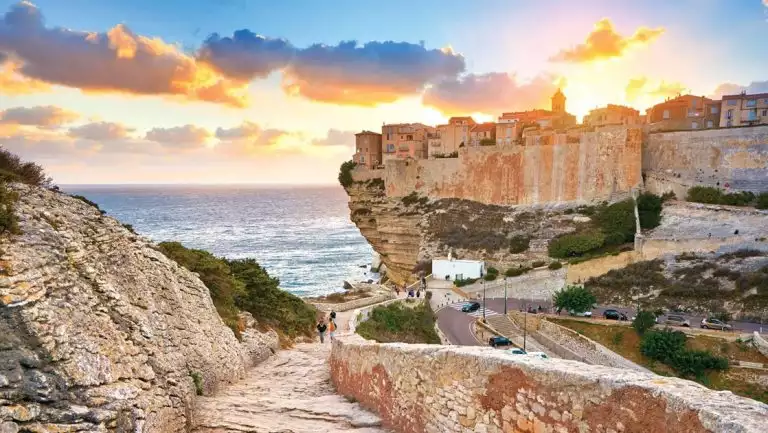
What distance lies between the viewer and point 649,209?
40.8 meters

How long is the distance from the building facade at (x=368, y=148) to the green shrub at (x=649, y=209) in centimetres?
3014

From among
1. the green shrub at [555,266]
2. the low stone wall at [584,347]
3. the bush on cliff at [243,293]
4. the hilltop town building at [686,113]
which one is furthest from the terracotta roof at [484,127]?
the bush on cliff at [243,293]

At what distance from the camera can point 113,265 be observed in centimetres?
730

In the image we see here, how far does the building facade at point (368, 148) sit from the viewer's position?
6094cm

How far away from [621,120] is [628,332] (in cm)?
3733

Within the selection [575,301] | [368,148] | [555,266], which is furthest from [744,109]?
[368,148]

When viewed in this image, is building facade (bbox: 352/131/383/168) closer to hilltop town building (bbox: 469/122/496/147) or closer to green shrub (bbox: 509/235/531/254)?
hilltop town building (bbox: 469/122/496/147)

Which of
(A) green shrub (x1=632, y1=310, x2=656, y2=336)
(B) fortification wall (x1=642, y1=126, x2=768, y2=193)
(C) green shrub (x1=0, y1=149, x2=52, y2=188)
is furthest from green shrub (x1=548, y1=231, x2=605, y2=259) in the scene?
(C) green shrub (x1=0, y1=149, x2=52, y2=188)

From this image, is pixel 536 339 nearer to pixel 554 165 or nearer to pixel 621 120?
pixel 554 165

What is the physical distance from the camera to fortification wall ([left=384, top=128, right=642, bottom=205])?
145ft

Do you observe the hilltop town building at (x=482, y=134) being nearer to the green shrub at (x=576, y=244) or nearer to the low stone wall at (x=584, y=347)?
the green shrub at (x=576, y=244)

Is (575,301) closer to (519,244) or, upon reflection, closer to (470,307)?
(470,307)

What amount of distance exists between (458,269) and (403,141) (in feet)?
82.6

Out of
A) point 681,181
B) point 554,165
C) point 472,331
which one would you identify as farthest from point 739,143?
point 472,331
